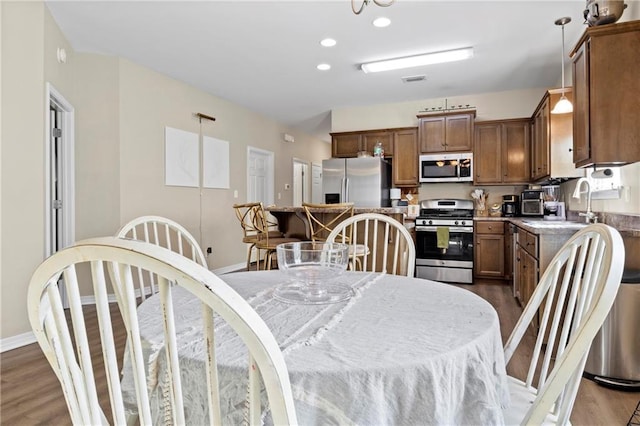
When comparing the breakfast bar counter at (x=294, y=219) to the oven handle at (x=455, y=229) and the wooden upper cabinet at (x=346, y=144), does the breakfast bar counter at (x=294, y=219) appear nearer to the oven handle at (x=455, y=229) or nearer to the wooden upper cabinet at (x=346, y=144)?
the oven handle at (x=455, y=229)

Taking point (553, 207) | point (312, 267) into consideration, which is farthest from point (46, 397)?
point (553, 207)

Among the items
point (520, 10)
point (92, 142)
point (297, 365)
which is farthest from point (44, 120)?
point (520, 10)

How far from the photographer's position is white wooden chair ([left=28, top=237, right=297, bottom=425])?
0.49 meters

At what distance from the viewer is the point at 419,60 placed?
3863 millimetres

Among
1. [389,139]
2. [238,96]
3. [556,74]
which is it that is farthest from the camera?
[389,139]

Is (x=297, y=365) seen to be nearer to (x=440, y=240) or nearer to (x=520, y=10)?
(x=520, y=10)

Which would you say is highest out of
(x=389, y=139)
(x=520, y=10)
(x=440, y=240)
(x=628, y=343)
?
(x=520, y=10)

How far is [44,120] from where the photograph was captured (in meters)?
2.89

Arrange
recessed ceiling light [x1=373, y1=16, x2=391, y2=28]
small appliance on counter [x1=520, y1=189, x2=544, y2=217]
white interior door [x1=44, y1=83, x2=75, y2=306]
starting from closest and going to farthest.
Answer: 1. recessed ceiling light [x1=373, y1=16, x2=391, y2=28]
2. white interior door [x1=44, y1=83, x2=75, y2=306]
3. small appliance on counter [x1=520, y1=189, x2=544, y2=217]

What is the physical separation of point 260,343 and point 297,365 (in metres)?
0.24

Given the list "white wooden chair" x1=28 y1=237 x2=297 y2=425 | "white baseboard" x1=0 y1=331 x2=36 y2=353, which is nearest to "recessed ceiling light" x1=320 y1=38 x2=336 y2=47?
"white wooden chair" x1=28 y1=237 x2=297 y2=425

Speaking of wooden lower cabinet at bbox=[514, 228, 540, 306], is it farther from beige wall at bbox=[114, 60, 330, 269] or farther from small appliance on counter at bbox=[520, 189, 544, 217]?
beige wall at bbox=[114, 60, 330, 269]

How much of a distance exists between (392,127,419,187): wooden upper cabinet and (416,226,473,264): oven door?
92 cm

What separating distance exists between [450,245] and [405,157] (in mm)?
1519
